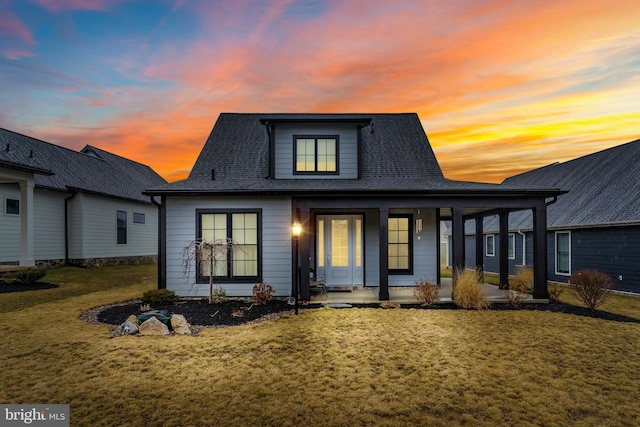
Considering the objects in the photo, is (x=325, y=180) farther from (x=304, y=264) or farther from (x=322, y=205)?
(x=304, y=264)

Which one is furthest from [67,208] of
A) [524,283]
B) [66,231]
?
[524,283]

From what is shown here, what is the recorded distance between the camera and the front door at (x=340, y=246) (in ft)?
40.2

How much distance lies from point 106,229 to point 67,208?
2481mm

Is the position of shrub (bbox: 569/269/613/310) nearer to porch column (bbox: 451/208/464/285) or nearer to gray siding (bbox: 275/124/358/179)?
porch column (bbox: 451/208/464/285)

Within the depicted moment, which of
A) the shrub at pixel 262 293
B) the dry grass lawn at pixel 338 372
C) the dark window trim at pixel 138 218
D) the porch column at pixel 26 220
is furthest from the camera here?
the dark window trim at pixel 138 218

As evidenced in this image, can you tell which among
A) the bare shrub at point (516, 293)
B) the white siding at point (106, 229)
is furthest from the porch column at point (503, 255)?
the white siding at point (106, 229)

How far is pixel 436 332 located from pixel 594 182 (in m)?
13.8

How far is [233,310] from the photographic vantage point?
30.6 ft

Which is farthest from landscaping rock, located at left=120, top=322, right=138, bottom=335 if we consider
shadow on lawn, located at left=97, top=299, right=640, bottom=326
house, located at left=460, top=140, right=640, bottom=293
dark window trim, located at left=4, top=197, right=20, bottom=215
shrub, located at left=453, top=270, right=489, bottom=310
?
dark window trim, located at left=4, top=197, right=20, bottom=215

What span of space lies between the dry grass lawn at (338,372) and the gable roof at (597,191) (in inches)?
267

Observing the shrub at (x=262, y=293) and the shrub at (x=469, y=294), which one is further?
the shrub at (x=262, y=293)

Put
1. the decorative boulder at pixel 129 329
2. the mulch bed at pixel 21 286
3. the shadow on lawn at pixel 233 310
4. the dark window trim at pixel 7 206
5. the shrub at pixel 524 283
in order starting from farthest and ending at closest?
the dark window trim at pixel 7 206, the mulch bed at pixel 21 286, the shrub at pixel 524 283, the shadow on lawn at pixel 233 310, the decorative boulder at pixel 129 329

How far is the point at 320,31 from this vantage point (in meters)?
11.8

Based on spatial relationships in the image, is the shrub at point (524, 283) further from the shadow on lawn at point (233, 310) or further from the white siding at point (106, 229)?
the white siding at point (106, 229)
